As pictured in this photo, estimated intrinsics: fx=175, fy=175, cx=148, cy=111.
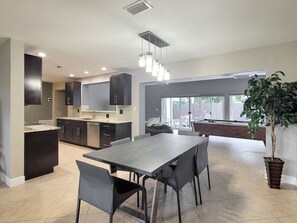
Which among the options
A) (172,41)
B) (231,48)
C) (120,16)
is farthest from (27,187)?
(231,48)

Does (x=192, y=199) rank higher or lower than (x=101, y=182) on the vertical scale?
lower

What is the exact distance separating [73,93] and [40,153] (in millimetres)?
3445

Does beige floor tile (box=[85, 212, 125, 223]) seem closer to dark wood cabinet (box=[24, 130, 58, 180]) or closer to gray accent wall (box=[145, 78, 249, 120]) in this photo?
dark wood cabinet (box=[24, 130, 58, 180])

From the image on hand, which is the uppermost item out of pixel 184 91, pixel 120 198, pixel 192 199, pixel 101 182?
pixel 184 91

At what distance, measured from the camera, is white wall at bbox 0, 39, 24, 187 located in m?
2.88

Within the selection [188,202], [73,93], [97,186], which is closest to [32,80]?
[97,186]

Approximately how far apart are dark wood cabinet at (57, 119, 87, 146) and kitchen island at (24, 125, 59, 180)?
6.70ft

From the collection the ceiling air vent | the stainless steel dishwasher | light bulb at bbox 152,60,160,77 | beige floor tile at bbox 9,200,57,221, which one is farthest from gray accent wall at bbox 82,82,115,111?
the ceiling air vent

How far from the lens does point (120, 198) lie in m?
1.62

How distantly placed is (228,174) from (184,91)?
6.78 metres

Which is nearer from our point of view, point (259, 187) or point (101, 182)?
point (101, 182)

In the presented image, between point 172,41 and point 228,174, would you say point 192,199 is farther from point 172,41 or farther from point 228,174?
point 172,41

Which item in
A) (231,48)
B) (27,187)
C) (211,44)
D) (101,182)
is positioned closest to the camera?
(101,182)

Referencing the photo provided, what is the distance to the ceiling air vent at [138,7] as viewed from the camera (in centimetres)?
190
